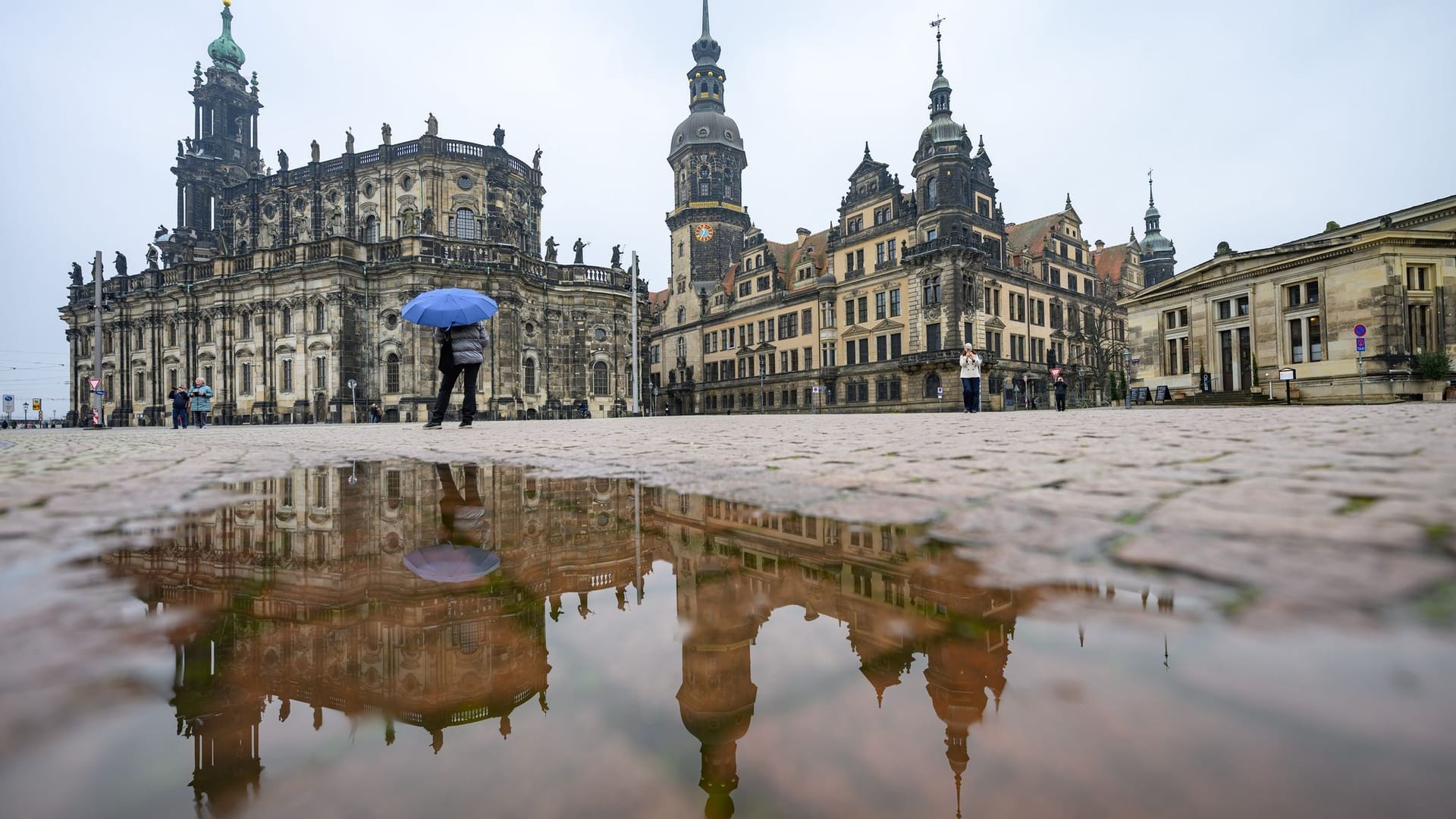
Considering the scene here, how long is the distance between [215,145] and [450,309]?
58734 millimetres

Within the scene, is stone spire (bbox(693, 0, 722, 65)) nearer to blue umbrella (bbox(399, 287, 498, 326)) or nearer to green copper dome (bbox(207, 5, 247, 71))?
green copper dome (bbox(207, 5, 247, 71))

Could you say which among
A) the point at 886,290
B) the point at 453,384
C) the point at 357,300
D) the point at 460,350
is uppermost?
the point at 886,290

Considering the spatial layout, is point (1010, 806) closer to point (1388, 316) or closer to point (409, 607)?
point (409, 607)

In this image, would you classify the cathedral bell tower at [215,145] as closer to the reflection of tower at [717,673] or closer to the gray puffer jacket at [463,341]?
the gray puffer jacket at [463,341]

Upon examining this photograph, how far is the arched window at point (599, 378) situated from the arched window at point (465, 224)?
431 inches

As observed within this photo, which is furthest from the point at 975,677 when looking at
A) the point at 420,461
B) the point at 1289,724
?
the point at 420,461

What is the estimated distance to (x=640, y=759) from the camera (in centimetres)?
74

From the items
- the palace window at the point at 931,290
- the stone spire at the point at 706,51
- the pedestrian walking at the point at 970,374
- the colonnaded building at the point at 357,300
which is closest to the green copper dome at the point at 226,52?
the colonnaded building at the point at 357,300

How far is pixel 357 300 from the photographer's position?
34.1 meters

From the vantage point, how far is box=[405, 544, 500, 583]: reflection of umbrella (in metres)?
1.50

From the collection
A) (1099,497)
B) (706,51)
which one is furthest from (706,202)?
(1099,497)

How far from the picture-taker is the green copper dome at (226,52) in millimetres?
55000

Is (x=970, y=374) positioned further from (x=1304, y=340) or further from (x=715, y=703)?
(x=1304, y=340)

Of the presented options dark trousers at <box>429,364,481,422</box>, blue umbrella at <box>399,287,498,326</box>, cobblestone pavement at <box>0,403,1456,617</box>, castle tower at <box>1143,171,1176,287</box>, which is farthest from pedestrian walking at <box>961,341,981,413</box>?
castle tower at <box>1143,171,1176,287</box>
